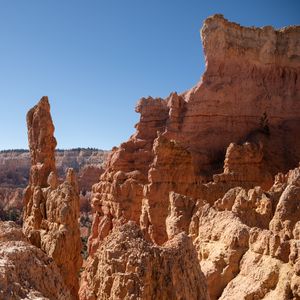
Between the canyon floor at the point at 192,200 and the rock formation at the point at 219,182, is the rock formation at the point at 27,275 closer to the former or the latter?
the canyon floor at the point at 192,200

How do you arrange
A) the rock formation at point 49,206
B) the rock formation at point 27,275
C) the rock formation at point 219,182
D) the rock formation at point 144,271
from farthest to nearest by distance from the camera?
the rock formation at point 49,206
the rock formation at point 219,182
the rock formation at point 144,271
the rock formation at point 27,275

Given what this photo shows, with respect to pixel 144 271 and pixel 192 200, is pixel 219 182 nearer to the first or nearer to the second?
pixel 192 200

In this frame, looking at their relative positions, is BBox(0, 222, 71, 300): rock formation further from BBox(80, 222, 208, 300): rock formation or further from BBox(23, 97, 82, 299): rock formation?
BBox(23, 97, 82, 299): rock formation

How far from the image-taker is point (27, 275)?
507 cm

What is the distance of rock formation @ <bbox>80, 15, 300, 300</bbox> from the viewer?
770cm

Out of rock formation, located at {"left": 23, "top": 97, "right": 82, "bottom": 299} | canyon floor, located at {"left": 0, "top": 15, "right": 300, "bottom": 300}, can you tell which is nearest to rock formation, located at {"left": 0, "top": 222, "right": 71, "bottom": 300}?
canyon floor, located at {"left": 0, "top": 15, "right": 300, "bottom": 300}

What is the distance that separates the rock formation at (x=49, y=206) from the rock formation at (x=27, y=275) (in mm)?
4828

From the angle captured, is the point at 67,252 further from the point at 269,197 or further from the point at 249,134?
the point at 249,134

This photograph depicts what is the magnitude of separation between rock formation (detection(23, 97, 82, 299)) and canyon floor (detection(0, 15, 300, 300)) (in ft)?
0.12

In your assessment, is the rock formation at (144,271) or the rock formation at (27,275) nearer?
the rock formation at (27,275)

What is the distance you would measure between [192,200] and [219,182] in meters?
7.84

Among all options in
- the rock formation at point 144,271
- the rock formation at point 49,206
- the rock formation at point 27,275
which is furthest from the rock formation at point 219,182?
the rock formation at point 49,206

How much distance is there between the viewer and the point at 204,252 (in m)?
10.5

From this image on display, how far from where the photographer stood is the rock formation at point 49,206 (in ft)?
35.7
